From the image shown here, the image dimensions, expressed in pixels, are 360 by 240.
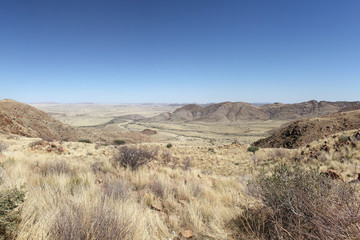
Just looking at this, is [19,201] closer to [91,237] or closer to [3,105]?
[91,237]

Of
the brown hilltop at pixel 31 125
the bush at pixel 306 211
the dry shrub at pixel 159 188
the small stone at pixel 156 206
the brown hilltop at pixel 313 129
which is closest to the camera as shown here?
the bush at pixel 306 211

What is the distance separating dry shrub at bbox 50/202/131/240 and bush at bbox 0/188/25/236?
1.38 feet

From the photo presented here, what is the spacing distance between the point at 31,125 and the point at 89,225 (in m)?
39.5

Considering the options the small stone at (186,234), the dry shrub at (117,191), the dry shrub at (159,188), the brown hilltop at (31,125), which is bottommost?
the brown hilltop at (31,125)

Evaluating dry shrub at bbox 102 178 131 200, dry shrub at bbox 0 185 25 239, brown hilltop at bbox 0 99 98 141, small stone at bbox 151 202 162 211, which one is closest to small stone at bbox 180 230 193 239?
small stone at bbox 151 202 162 211

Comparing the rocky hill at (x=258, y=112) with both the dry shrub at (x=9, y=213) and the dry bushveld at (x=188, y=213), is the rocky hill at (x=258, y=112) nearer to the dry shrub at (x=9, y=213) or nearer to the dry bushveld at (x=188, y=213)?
the dry bushveld at (x=188, y=213)

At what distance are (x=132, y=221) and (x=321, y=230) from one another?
7.27ft

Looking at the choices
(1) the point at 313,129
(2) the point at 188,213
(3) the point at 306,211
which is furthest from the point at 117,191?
(1) the point at 313,129

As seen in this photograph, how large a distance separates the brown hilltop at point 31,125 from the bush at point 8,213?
30939 mm

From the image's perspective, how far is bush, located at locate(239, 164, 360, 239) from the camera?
191 centimetres

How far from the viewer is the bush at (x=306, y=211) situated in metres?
1.91

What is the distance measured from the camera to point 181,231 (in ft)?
9.21

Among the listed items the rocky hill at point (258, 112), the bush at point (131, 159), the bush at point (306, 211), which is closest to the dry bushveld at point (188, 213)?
the bush at point (306, 211)

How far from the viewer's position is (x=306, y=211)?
2402 millimetres
